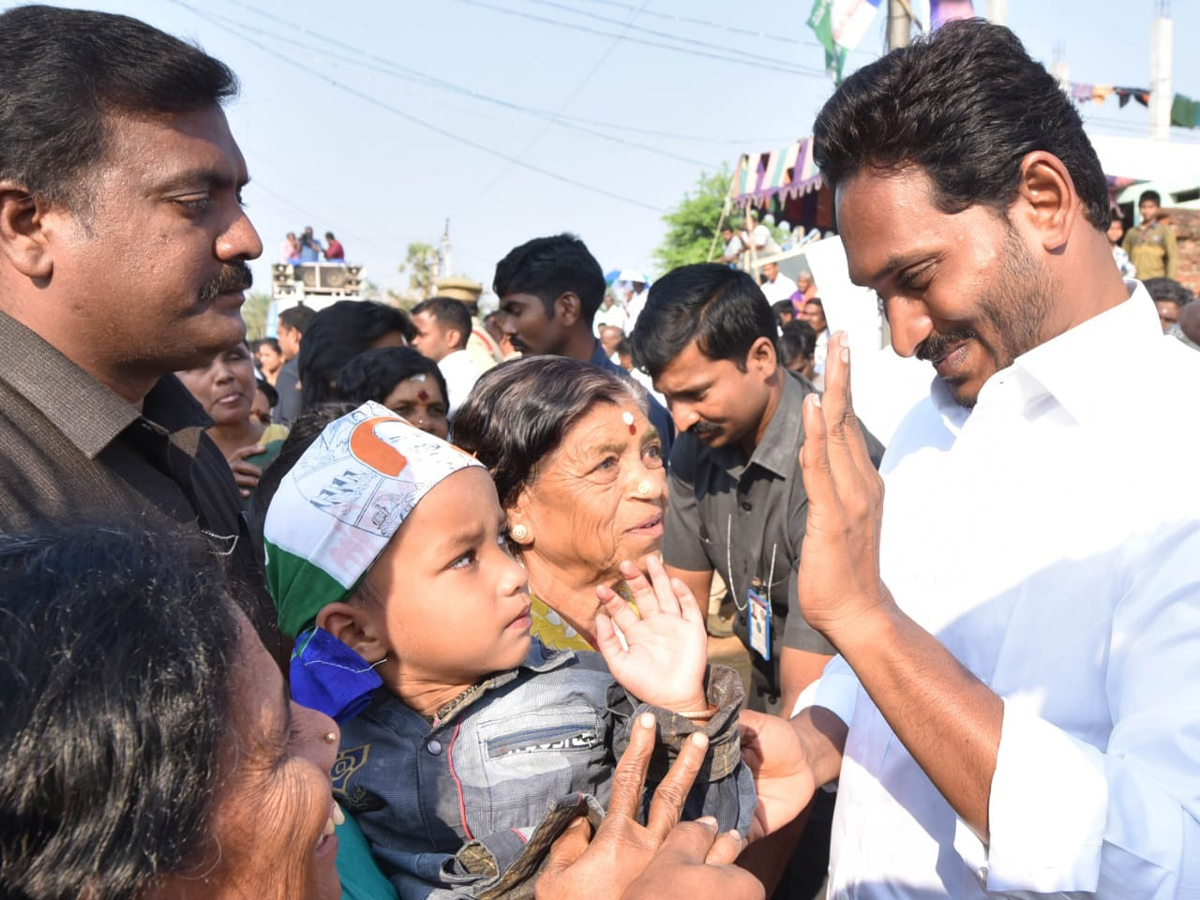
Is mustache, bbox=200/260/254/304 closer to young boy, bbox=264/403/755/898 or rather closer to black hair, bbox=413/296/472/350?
young boy, bbox=264/403/755/898

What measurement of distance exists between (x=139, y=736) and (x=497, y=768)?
90 cm

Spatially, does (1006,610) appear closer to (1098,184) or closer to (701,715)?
(701,715)

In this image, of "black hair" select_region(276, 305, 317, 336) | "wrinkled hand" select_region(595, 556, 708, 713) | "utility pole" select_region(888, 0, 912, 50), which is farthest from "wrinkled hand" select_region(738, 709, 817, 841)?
"black hair" select_region(276, 305, 317, 336)

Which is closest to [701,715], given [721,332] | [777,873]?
[777,873]

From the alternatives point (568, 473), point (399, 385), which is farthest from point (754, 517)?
point (399, 385)

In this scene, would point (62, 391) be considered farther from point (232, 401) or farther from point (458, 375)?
point (458, 375)

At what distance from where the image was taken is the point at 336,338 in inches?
187

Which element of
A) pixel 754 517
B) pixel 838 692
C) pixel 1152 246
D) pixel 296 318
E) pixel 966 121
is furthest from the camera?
pixel 1152 246

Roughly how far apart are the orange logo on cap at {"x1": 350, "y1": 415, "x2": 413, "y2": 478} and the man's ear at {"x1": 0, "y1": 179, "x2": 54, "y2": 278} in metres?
0.62

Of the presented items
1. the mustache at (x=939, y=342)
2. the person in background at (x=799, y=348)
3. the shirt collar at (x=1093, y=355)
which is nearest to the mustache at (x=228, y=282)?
the mustache at (x=939, y=342)

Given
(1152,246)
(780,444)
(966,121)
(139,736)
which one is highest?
(966,121)

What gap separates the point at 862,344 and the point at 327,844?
4134 mm

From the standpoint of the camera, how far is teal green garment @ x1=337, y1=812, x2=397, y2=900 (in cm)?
136

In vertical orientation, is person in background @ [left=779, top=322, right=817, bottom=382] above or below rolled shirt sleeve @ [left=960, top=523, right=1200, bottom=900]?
below
